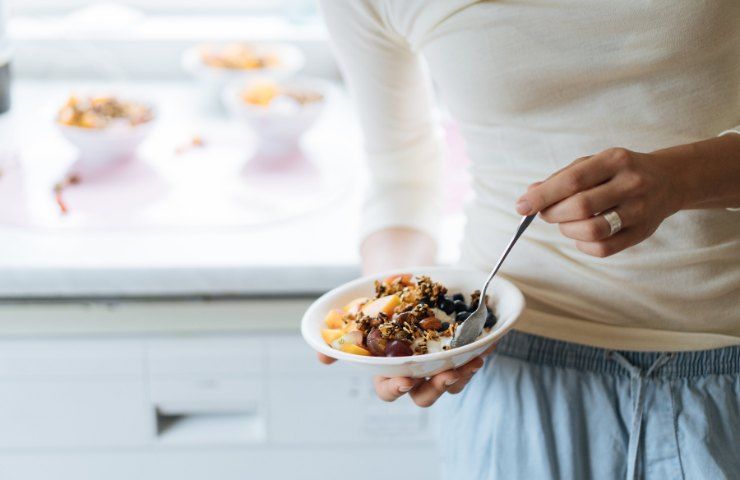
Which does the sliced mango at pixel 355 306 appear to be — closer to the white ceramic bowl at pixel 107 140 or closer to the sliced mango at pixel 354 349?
the sliced mango at pixel 354 349

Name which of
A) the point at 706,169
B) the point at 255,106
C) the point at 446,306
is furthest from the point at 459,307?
the point at 255,106

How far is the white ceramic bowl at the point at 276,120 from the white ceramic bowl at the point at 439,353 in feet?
1.90

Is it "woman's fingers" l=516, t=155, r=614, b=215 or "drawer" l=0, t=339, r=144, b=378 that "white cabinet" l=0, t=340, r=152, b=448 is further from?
"woman's fingers" l=516, t=155, r=614, b=215

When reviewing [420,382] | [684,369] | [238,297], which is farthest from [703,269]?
[238,297]

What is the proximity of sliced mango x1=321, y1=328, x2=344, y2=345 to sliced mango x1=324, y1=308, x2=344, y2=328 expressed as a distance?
1 centimetres

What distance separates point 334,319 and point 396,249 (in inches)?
6.6

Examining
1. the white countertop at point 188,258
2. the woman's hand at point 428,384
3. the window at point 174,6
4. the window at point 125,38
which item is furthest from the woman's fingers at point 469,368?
the window at point 174,6

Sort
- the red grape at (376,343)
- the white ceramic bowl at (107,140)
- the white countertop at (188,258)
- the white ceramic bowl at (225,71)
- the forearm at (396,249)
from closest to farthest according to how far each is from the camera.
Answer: the red grape at (376,343)
the forearm at (396,249)
the white countertop at (188,258)
the white ceramic bowl at (107,140)
the white ceramic bowl at (225,71)

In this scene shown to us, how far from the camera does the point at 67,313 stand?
1.13 metres

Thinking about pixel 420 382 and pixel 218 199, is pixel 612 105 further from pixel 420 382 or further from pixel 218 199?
pixel 218 199

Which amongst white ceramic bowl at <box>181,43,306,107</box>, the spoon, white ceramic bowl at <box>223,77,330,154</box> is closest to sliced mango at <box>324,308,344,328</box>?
the spoon

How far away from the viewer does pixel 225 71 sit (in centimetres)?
153

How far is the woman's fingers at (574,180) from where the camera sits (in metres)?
0.60

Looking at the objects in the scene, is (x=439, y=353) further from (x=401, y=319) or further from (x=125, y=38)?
(x=125, y=38)
